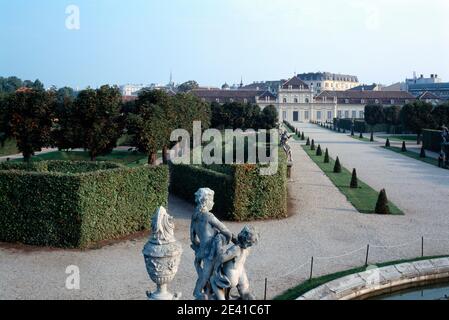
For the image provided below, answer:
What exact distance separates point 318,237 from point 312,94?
307 feet

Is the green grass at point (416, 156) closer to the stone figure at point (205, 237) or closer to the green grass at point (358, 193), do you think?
the green grass at point (358, 193)

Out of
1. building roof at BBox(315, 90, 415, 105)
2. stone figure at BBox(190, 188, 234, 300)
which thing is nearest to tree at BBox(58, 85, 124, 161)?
stone figure at BBox(190, 188, 234, 300)

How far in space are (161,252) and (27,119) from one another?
75.9 ft

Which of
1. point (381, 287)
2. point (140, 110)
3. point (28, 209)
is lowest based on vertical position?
point (381, 287)

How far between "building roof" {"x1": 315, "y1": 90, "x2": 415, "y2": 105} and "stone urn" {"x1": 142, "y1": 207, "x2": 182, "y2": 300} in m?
94.0

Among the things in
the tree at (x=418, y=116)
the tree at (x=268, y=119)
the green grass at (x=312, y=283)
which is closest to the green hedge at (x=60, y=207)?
the green grass at (x=312, y=283)

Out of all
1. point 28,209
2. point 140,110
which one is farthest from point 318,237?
point 140,110

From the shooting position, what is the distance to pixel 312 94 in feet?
342

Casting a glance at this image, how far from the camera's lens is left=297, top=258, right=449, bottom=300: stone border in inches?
365

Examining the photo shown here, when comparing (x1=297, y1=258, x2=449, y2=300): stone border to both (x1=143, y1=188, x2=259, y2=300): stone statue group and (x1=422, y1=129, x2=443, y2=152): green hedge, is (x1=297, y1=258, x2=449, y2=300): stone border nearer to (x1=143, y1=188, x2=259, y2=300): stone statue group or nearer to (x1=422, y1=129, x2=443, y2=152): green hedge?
(x1=143, y1=188, x2=259, y2=300): stone statue group

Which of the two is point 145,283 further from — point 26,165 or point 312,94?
point 312,94

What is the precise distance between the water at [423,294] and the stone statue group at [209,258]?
4334 millimetres

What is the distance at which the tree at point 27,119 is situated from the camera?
88.5 ft
